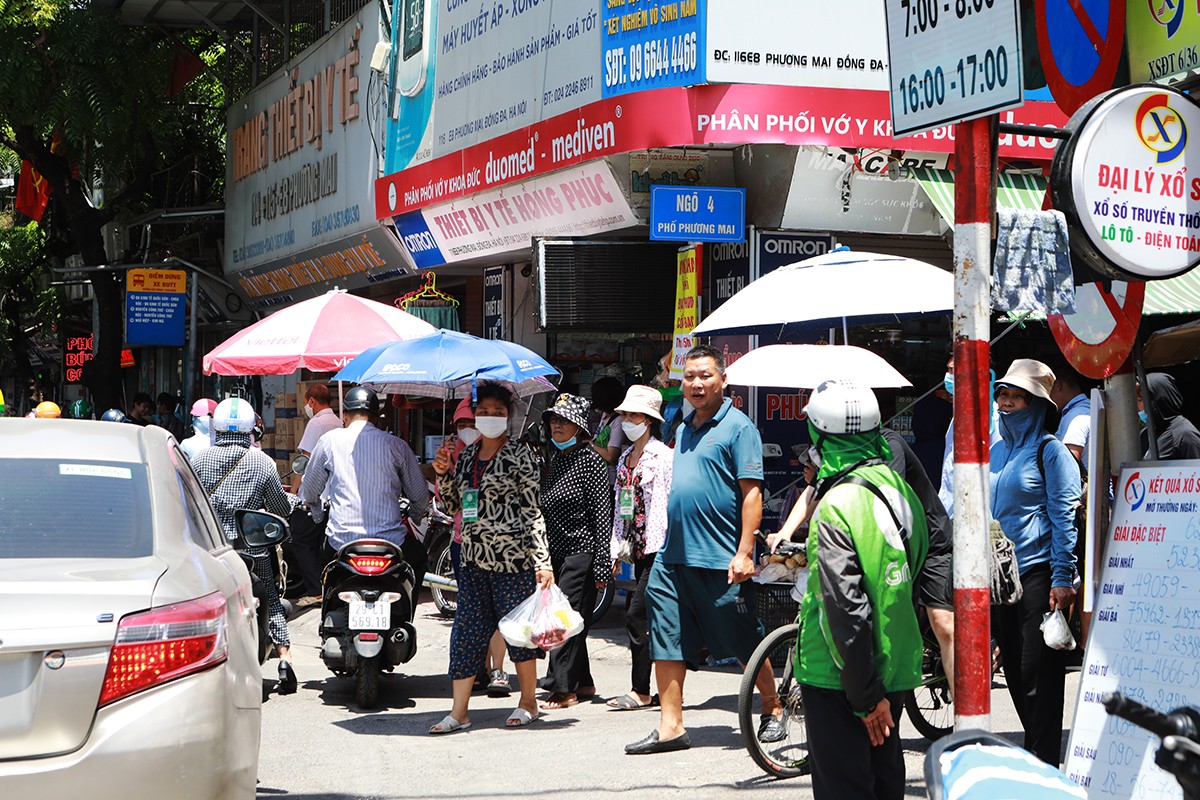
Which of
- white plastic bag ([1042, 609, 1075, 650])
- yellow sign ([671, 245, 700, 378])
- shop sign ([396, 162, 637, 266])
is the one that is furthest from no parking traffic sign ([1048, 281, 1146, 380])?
shop sign ([396, 162, 637, 266])

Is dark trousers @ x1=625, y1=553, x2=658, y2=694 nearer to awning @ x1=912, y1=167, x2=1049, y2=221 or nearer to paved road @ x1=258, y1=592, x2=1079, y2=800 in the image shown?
paved road @ x1=258, y1=592, x2=1079, y2=800

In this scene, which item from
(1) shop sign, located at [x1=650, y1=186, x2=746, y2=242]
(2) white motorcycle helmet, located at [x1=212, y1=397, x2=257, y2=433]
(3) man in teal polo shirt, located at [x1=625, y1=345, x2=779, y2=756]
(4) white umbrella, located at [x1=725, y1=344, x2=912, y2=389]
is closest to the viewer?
(3) man in teal polo shirt, located at [x1=625, y1=345, x2=779, y2=756]

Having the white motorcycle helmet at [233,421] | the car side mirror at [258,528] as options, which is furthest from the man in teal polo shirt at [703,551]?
the white motorcycle helmet at [233,421]

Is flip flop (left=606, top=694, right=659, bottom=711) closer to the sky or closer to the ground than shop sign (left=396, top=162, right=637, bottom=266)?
closer to the ground

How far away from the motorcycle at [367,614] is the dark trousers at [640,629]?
139 cm

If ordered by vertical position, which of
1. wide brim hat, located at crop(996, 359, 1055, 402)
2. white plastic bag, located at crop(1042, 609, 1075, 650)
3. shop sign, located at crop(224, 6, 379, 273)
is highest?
shop sign, located at crop(224, 6, 379, 273)

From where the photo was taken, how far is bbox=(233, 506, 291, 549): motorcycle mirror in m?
6.50

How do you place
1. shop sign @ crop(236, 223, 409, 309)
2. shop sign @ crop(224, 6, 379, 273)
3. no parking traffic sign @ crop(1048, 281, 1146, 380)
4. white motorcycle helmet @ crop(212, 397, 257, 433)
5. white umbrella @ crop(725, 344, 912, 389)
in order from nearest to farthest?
no parking traffic sign @ crop(1048, 281, 1146, 380)
white umbrella @ crop(725, 344, 912, 389)
white motorcycle helmet @ crop(212, 397, 257, 433)
shop sign @ crop(236, 223, 409, 309)
shop sign @ crop(224, 6, 379, 273)

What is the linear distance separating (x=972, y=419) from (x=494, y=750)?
13.4 feet

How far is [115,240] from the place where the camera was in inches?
1304

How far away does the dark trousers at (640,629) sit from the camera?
8.81 m

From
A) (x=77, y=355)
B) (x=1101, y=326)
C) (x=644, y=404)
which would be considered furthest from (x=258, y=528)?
(x=77, y=355)

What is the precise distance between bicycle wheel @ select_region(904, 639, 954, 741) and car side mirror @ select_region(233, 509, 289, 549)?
331 cm

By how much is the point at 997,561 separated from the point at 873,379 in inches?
103
